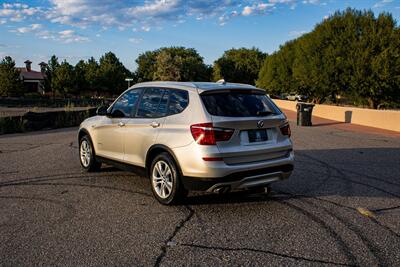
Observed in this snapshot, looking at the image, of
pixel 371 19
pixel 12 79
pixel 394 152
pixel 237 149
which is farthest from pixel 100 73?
pixel 237 149

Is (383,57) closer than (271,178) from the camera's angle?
No

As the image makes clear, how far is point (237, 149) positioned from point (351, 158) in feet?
19.4

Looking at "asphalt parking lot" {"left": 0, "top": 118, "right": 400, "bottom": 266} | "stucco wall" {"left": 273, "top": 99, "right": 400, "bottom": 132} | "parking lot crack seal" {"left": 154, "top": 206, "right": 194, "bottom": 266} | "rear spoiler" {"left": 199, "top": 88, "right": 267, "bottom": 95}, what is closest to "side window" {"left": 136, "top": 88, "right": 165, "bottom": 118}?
"rear spoiler" {"left": 199, "top": 88, "right": 267, "bottom": 95}

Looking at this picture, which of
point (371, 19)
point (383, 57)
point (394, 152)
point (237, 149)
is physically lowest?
point (394, 152)

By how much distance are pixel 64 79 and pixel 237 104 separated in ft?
208

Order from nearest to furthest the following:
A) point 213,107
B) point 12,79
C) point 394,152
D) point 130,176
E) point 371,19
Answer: point 213,107 < point 130,176 < point 394,152 < point 371,19 < point 12,79

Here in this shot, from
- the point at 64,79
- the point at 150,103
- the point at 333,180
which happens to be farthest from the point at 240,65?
the point at 150,103

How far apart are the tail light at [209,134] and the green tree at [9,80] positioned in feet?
187

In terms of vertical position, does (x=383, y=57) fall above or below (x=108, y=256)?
above

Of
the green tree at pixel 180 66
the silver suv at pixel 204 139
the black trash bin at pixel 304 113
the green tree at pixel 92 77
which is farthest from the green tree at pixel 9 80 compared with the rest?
the silver suv at pixel 204 139

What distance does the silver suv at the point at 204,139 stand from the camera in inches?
203

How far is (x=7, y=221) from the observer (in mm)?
4992

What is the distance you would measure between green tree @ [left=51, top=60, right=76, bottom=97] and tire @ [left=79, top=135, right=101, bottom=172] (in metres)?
59.8

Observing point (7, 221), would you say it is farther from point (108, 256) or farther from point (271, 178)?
point (271, 178)
